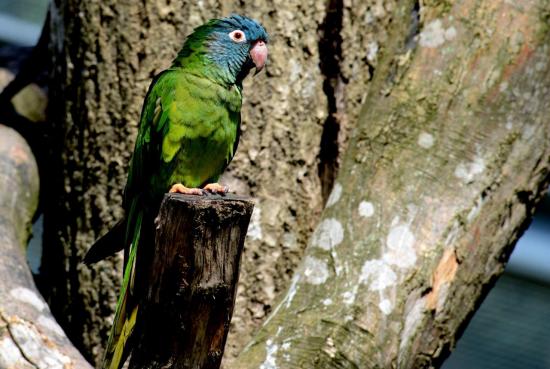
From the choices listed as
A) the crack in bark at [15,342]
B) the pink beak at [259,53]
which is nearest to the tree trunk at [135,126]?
the pink beak at [259,53]

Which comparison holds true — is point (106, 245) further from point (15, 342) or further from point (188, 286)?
point (188, 286)

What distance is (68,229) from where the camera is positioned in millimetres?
3797

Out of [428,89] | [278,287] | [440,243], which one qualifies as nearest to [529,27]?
[428,89]

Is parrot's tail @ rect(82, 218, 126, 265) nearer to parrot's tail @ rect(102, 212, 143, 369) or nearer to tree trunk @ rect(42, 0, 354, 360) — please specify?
parrot's tail @ rect(102, 212, 143, 369)

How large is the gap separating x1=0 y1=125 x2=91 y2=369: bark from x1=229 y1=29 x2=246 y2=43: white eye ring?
127 centimetres

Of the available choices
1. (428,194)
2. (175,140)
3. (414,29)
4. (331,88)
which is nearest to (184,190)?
(175,140)

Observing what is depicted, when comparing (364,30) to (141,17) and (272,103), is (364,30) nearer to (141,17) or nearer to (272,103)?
(272,103)

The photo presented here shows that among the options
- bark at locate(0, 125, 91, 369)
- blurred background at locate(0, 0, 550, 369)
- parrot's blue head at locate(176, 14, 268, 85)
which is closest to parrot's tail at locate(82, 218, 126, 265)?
bark at locate(0, 125, 91, 369)

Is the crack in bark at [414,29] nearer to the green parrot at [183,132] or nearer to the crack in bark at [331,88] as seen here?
the crack in bark at [331,88]

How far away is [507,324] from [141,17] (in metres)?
4.07

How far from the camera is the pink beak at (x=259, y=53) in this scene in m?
3.47

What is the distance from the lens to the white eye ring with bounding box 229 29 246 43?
11.3 ft

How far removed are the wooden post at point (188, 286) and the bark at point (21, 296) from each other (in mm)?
708

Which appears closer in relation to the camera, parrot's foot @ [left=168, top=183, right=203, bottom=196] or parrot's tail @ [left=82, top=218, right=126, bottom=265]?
parrot's foot @ [left=168, top=183, right=203, bottom=196]
